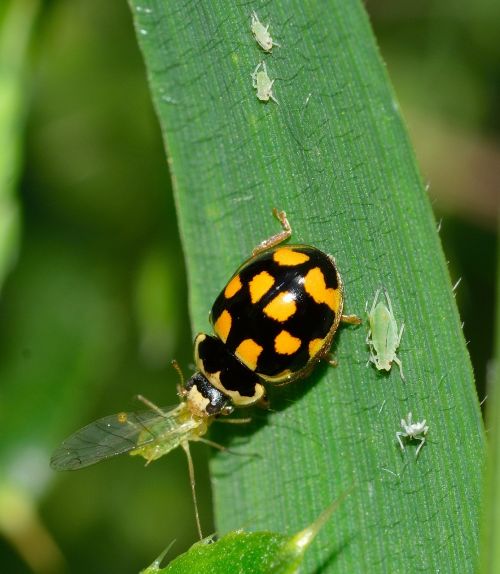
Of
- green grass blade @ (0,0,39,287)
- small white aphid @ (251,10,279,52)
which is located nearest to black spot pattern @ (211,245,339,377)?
small white aphid @ (251,10,279,52)

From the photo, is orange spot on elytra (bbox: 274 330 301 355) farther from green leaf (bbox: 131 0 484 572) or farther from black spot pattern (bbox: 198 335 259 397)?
black spot pattern (bbox: 198 335 259 397)

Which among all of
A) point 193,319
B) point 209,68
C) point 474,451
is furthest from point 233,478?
point 209,68

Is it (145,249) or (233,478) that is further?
(145,249)

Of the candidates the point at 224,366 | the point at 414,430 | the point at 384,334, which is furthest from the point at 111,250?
the point at 414,430

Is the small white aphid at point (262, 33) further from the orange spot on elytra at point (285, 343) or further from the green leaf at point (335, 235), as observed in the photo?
the orange spot on elytra at point (285, 343)

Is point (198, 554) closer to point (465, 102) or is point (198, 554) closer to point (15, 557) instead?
point (15, 557)

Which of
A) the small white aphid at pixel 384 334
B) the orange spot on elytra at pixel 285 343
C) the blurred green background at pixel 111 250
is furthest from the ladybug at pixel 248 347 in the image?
the blurred green background at pixel 111 250
